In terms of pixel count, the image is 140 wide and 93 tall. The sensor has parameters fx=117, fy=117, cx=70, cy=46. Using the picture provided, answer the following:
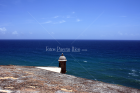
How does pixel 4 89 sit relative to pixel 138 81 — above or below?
above

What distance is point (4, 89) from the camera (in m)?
2.44

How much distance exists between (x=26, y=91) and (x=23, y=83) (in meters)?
0.46

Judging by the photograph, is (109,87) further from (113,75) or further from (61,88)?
(113,75)

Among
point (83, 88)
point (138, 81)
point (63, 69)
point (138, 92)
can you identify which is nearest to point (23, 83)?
point (83, 88)

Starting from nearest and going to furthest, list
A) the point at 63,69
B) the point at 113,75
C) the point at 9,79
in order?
the point at 9,79 < the point at 63,69 < the point at 113,75

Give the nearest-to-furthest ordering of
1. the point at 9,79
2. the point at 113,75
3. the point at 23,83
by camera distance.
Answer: the point at 23,83 < the point at 9,79 < the point at 113,75

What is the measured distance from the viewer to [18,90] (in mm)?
2428

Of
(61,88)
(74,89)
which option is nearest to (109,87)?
(74,89)

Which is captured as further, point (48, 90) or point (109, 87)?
point (109, 87)

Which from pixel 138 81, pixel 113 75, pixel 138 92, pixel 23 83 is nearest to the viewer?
pixel 138 92

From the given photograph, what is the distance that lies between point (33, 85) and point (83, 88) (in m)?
1.17

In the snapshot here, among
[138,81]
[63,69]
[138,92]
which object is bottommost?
[138,81]

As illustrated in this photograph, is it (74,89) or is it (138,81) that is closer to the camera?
(74,89)

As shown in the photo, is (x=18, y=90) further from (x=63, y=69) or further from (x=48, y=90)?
(x=63, y=69)
